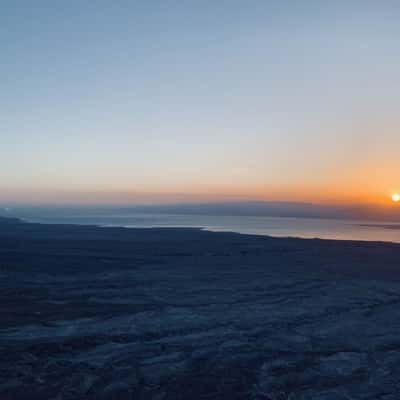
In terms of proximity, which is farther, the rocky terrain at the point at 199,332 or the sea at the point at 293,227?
the sea at the point at 293,227

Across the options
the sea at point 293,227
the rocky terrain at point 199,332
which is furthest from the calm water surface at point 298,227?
the rocky terrain at point 199,332

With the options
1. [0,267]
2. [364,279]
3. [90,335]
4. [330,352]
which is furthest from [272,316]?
[0,267]

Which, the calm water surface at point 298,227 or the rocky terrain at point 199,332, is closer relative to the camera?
the rocky terrain at point 199,332

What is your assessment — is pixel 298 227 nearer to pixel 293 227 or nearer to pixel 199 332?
pixel 293 227

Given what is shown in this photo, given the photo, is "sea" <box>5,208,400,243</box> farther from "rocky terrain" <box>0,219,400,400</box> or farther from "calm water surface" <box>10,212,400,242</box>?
"rocky terrain" <box>0,219,400,400</box>

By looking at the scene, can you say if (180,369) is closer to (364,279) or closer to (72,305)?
(72,305)

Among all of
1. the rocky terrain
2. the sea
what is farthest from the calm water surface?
the rocky terrain

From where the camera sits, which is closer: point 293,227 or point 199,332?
point 199,332

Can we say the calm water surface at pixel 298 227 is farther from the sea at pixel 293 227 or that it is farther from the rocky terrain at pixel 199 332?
the rocky terrain at pixel 199 332

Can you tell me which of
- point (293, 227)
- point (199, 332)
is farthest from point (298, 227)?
point (199, 332)
